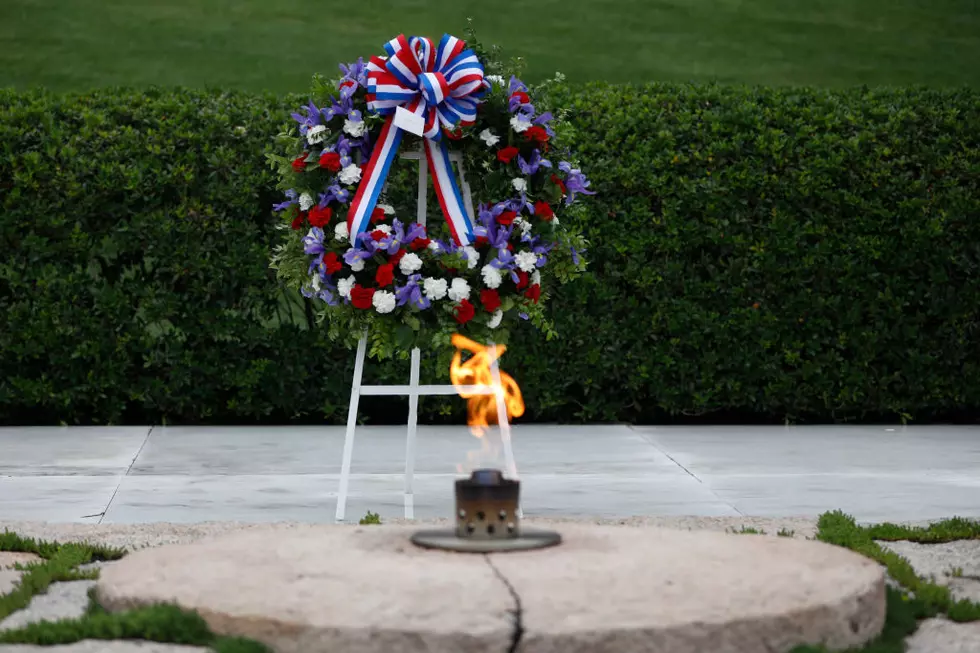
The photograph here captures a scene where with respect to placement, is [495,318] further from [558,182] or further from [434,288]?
[558,182]

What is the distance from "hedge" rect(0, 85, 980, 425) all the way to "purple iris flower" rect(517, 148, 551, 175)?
3178mm

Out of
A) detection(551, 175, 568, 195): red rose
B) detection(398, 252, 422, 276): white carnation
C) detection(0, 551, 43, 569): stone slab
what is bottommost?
detection(0, 551, 43, 569): stone slab

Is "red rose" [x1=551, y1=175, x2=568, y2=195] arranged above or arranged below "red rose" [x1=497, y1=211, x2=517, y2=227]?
above

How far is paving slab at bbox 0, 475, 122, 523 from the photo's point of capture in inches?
246

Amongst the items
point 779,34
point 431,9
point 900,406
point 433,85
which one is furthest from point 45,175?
point 779,34

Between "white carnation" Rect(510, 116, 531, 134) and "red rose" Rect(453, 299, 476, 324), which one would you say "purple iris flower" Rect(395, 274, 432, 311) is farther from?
"white carnation" Rect(510, 116, 531, 134)

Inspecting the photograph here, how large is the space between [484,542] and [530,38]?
1294cm

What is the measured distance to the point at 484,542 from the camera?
157 inches

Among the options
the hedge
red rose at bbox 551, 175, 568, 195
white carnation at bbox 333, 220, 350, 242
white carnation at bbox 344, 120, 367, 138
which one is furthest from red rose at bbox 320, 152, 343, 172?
the hedge

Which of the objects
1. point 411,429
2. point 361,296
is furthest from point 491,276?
point 411,429

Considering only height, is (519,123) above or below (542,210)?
above

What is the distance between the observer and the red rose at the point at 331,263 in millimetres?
5742

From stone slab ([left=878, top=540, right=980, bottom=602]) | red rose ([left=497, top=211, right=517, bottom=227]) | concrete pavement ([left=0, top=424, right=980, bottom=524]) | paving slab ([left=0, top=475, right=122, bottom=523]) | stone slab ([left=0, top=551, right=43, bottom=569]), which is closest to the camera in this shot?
stone slab ([left=878, top=540, right=980, bottom=602])

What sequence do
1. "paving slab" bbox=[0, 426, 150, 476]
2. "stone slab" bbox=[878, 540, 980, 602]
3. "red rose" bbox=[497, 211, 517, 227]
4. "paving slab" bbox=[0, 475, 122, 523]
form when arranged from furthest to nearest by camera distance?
"paving slab" bbox=[0, 426, 150, 476]
"paving slab" bbox=[0, 475, 122, 523]
"red rose" bbox=[497, 211, 517, 227]
"stone slab" bbox=[878, 540, 980, 602]
